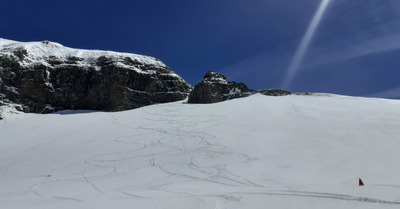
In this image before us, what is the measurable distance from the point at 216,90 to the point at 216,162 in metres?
20.8

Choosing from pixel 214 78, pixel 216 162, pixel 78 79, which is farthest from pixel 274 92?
pixel 78 79

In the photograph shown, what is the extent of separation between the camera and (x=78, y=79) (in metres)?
27.9

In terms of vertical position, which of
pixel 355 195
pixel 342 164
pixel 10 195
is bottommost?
pixel 10 195

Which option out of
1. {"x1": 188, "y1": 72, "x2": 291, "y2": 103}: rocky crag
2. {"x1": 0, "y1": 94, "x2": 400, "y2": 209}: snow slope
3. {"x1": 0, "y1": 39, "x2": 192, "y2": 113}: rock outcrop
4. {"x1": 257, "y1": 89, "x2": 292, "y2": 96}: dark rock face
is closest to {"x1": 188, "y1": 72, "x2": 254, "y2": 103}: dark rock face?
{"x1": 188, "y1": 72, "x2": 291, "y2": 103}: rocky crag

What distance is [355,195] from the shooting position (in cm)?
488

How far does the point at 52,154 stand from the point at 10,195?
4991 millimetres

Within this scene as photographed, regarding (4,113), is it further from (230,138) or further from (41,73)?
(230,138)

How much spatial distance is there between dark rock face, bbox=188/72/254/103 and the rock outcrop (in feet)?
11.6

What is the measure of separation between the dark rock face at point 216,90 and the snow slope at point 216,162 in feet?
34.9

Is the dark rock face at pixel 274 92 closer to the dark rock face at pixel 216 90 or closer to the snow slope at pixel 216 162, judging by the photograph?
the dark rock face at pixel 216 90

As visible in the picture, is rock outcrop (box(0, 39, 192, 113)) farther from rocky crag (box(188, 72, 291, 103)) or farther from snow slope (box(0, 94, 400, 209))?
snow slope (box(0, 94, 400, 209))

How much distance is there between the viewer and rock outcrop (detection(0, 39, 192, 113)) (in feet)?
82.7

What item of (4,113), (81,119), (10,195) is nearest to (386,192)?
(10,195)

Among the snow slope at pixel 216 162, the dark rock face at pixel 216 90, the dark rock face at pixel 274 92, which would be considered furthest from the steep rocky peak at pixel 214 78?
the snow slope at pixel 216 162
